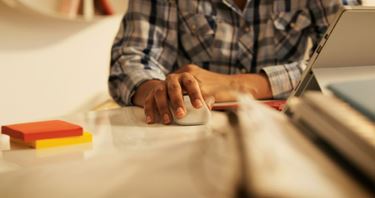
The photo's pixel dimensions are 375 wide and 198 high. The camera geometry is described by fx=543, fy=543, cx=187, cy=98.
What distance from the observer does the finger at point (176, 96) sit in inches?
30.3

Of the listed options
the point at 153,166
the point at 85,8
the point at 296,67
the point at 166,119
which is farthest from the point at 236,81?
the point at 85,8

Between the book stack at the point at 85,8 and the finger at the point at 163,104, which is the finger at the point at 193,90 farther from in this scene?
the book stack at the point at 85,8

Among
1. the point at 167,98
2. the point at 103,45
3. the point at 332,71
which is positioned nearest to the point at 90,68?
the point at 103,45

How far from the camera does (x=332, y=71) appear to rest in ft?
2.16

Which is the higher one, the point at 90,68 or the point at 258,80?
the point at 258,80

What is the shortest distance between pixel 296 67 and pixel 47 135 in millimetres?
633

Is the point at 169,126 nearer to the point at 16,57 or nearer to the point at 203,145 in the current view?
the point at 203,145

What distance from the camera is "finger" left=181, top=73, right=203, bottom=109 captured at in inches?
30.8

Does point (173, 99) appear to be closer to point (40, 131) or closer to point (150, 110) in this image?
point (150, 110)

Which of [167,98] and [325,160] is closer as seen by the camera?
[325,160]

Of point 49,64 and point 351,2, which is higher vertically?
point 351,2

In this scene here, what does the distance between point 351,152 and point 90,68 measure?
82.1 inches

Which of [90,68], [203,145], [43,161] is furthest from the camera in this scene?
[90,68]

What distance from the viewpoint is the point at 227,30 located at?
4.19 feet
